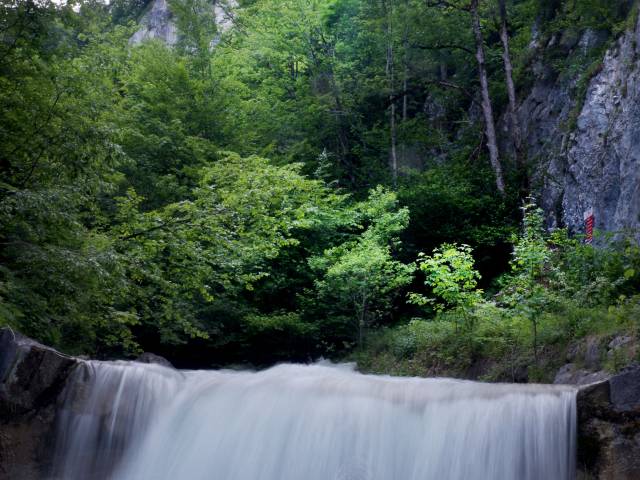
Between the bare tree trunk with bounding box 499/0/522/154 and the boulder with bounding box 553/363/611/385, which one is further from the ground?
the bare tree trunk with bounding box 499/0/522/154

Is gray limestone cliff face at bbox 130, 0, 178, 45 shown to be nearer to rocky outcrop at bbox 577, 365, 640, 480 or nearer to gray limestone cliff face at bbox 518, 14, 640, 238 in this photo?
gray limestone cliff face at bbox 518, 14, 640, 238

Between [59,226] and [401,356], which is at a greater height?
[59,226]

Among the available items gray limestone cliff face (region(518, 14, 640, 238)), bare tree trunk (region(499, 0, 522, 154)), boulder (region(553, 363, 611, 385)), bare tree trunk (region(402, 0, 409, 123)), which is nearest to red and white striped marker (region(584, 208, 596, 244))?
gray limestone cliff face (region(518, 14, 640, 238))

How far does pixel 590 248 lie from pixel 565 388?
4595 millimetres

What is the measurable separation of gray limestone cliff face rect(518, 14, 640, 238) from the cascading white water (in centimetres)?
457

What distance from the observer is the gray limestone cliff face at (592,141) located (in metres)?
11.2

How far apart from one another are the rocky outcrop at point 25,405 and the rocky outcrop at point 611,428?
5.74 metres

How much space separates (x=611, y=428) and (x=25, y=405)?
6135 mm

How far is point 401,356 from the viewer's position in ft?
43.2

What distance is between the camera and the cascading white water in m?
6.45

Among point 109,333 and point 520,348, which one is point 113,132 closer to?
point 109,333

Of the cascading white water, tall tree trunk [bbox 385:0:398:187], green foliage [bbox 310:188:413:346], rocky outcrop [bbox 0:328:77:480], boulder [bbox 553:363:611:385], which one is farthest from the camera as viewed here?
tall tree trunk [bbox 385:0:398:187]

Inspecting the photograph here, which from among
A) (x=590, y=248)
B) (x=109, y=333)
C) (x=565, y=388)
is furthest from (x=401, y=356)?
(x=565, y=388)

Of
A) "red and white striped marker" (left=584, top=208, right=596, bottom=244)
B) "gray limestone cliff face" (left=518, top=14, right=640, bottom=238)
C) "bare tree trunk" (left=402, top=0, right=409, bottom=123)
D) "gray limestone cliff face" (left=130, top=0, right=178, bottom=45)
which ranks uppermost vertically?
"gray limestone cliff face" (left=130, top=0, right=178, bottom=45)
